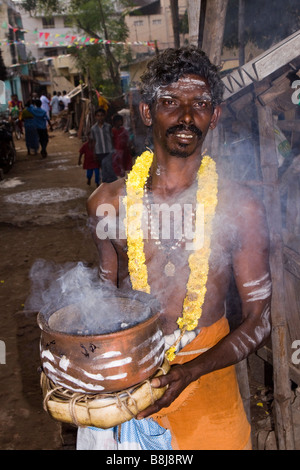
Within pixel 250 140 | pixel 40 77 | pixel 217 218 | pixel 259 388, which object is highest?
pixel 40 77

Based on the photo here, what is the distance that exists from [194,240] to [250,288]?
1.25 feet

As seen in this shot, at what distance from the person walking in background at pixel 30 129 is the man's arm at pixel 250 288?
15.7 meters

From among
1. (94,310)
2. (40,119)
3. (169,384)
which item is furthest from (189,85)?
(40,119)

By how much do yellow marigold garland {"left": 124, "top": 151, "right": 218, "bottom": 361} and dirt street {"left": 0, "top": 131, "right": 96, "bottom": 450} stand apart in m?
1.42

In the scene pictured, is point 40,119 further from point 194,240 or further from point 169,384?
point 169,384

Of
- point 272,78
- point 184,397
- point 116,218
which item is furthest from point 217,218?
point 272,78

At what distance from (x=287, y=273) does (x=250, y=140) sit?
45.1 inches

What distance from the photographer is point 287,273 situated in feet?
10.9

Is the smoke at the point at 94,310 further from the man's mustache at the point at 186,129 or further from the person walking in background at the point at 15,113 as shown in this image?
the person walking in background at the point at 15,113

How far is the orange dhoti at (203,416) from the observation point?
211cm

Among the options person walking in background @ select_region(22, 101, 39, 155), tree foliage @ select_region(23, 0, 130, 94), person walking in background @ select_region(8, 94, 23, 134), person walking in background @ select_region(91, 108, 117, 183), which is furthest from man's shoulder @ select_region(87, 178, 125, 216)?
tree foliage @ select_region(23, 0, 130, 94)

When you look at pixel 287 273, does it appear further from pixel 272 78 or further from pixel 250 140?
pixel 272 78

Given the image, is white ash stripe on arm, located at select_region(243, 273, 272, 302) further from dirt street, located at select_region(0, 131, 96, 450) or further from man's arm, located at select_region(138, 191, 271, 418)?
dirt street, located at select_region(0, 131, 96, 450)

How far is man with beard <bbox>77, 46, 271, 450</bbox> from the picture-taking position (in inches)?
80.4
